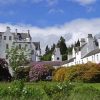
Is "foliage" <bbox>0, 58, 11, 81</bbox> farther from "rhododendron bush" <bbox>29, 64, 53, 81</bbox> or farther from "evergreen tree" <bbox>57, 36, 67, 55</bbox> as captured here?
"evergreen tree" <bbox>57, 36, 67, 55</bbox>

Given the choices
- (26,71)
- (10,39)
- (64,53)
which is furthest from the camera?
(64,53)

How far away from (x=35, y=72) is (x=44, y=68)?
2.15 meters

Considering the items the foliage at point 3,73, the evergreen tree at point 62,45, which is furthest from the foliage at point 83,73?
the evergreen tree at point 62,45

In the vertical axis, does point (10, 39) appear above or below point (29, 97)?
above

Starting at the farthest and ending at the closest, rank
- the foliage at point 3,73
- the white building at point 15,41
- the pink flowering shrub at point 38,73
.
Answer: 1. the white building at point 15,41
2. the pink flowering shrub at point 38,73
3. the foliage at point 3,73

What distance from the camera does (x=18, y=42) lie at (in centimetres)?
12688

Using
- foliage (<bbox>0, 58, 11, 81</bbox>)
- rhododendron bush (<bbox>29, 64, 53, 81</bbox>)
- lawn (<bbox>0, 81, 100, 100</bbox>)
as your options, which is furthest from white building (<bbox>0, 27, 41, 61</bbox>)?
lawn (<bbox>0, 81, 100, 100</bbox>)

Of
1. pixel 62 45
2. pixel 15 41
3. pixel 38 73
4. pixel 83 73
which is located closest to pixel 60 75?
pixel 38 73

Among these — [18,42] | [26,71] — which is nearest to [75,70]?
[26,71]

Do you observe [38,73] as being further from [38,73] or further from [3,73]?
[3,73]

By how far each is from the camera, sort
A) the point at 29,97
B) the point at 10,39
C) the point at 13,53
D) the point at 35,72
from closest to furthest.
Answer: the point at 29,97, the point at 35,72, the point at 13,53, the point at 10,39

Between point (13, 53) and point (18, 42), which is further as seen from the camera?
point (18, 42)

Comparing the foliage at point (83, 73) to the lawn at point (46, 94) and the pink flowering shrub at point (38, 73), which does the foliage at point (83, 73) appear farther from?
the lawn at point (46, 94)

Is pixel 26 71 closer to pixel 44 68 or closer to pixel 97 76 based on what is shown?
pixel 44 68
